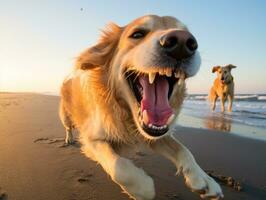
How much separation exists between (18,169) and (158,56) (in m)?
1.99

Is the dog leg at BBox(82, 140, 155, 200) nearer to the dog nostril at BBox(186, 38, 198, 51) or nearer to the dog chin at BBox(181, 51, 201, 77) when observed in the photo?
the dog chin at BBox(181, 51, 201, 77)

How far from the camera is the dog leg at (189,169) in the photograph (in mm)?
2578

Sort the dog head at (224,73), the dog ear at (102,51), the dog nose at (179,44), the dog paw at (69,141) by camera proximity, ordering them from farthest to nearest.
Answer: the dog head at (224,73)
the dog paw at (69,141)
the dog ear at (102,51)
the dog nose at (179,44)

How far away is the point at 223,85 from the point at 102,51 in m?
11.1

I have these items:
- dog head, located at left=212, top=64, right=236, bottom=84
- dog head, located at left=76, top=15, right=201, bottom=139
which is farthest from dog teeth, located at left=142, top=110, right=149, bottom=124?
dog head, located at left=212, top=64, right=236, bottom=84

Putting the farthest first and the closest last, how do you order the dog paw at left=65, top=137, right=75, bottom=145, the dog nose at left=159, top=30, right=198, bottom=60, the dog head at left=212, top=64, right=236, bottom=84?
1. the dog head at left=212, top=64, right=236, bottom=84
2. the dog paw at left=65, top=137, right=75, bottom=145
3. the dog nose at left=159, top=30, right=198, bottom=60

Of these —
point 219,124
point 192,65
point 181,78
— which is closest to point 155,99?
point 181,78

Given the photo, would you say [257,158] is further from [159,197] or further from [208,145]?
[159,197]

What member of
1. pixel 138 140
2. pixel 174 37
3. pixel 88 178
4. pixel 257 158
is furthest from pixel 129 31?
pixel 257 158

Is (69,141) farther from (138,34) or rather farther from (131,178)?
(131,178)

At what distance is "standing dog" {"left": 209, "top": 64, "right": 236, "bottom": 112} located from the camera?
1320cm

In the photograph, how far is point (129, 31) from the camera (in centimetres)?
306

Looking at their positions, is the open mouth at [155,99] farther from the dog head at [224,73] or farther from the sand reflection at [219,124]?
the dog head at [224,73]

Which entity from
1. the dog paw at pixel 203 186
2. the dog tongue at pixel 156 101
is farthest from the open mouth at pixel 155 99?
the dog paw at pixel 203 186
